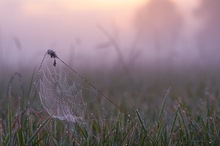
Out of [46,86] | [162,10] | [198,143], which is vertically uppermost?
[162,10]

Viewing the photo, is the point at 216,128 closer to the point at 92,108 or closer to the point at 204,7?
the point at 92,108

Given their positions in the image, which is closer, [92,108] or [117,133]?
[117,133]

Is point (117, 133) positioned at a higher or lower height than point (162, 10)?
lower

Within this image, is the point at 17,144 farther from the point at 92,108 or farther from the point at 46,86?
the point at 92,108

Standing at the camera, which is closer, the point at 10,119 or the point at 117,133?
the point at 10,119

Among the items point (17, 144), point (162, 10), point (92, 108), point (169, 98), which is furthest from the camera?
point (162, 10)

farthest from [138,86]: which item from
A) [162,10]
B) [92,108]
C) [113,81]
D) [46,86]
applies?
[162,10]

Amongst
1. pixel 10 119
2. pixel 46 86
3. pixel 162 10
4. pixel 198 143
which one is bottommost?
pixel 198 143

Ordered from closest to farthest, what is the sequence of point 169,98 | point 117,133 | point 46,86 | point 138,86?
1. point 117,133
2. point 46,86
3. point 169,98
4. point 138,86

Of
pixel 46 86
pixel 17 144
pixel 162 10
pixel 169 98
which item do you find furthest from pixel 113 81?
pixel 162 10
